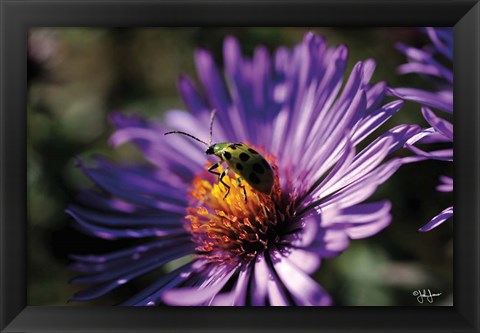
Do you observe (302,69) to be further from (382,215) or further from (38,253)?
(38,253)

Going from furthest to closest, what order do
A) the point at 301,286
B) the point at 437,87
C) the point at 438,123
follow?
the point at 437,87 → the point at 438,123 → the point at 301,286

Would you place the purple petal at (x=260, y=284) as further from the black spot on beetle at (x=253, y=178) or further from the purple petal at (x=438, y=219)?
the purple petal at (x=438, y=219)

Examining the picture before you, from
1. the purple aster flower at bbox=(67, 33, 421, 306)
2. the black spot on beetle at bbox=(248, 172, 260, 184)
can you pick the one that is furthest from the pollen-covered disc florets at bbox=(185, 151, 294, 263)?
the black spot on beetle at bbox=(248, 172, 260, 184)

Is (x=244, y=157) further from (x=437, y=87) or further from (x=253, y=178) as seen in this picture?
(x=437, y=87)

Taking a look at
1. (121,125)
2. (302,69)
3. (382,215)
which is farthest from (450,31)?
(121,125)

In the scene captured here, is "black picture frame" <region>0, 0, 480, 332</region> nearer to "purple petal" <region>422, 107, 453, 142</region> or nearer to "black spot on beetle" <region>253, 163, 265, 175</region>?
"purple petal" <region>422, 107, 453, 142</region>

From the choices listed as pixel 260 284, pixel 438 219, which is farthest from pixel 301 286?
pixel 438 219
